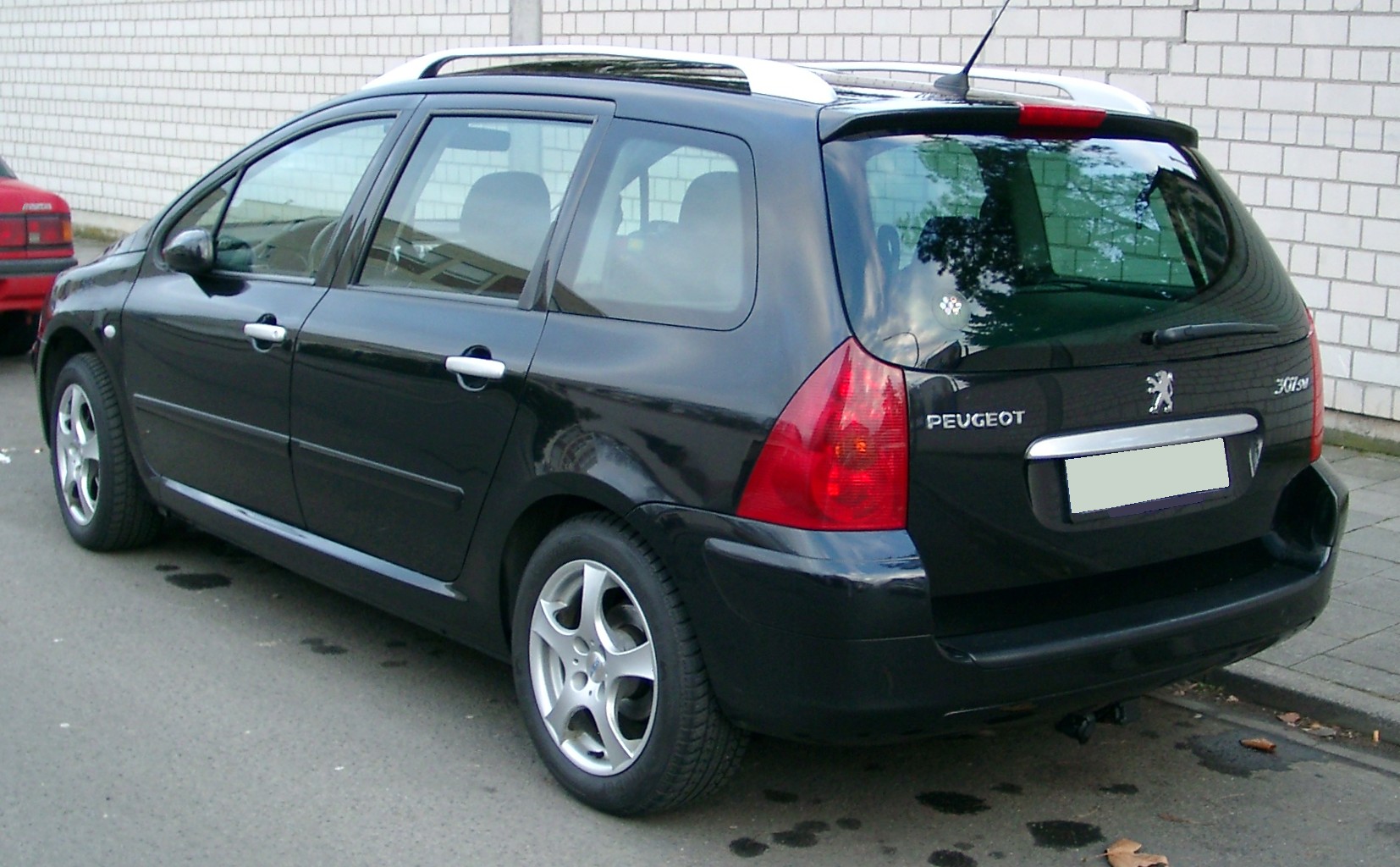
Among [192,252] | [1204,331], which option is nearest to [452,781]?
[192,252]

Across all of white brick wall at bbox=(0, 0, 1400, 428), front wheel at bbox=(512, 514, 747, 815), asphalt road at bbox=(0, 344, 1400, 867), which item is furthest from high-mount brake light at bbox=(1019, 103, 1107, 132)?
white brick wall at bbox=(0, 0, 1400, 428)

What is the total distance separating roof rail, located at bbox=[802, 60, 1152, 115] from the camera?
4125 mm

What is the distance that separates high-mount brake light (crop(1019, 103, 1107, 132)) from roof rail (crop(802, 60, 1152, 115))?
0.92 feet

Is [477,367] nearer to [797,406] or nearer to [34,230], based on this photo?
[797,406]

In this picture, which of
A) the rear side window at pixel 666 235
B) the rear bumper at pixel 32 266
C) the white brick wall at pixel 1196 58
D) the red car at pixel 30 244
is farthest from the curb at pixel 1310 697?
the red car at pixel 30 244

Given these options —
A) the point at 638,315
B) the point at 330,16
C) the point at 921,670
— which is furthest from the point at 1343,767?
the point at 330,16

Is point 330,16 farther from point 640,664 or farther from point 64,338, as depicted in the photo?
point 640,664

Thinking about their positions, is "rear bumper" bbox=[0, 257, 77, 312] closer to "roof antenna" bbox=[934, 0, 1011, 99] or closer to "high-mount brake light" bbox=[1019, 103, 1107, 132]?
"roof antenna" bbox=[934, 0, 1011, 99]

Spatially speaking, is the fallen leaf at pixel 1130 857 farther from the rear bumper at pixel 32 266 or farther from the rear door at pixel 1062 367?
the rear bumper at pixel 32 266

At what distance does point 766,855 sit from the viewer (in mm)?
3600

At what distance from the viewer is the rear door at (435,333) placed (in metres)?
3.96

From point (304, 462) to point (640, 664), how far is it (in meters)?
1.48

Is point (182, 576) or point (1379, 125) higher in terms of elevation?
point (1379, 125)

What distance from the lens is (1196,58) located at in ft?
26.2
